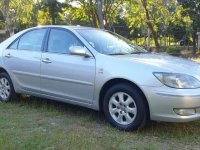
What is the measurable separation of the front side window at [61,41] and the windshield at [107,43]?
0.16 m

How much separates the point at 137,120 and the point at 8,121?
2024 millimetres

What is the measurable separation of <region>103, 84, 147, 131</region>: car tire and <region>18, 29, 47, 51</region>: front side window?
72.2 inches

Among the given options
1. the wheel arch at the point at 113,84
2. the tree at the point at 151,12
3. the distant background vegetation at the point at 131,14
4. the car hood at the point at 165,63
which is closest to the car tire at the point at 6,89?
the wheel arch at the point at 113,84

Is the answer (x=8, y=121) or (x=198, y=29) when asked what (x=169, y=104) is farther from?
(x=198, y=29)

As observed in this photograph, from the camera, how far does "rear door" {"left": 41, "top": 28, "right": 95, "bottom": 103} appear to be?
599 cm

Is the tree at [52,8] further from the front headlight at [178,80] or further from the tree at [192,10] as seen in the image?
the front headlight at [178,80]

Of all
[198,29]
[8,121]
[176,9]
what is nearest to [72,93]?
[8,121]

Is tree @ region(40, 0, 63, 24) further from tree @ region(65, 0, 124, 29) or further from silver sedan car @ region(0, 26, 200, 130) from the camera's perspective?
silver sedan car @ region(0, 26, 200, 130)

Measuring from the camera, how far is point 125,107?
560 centimetres

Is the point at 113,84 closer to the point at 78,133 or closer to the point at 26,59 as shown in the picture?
the point at 78,133

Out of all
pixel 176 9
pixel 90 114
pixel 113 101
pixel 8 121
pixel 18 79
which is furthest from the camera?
pixel 176 9

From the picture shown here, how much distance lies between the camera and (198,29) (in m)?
36.8

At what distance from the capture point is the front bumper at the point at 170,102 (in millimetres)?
5105

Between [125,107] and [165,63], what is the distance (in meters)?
0.83
